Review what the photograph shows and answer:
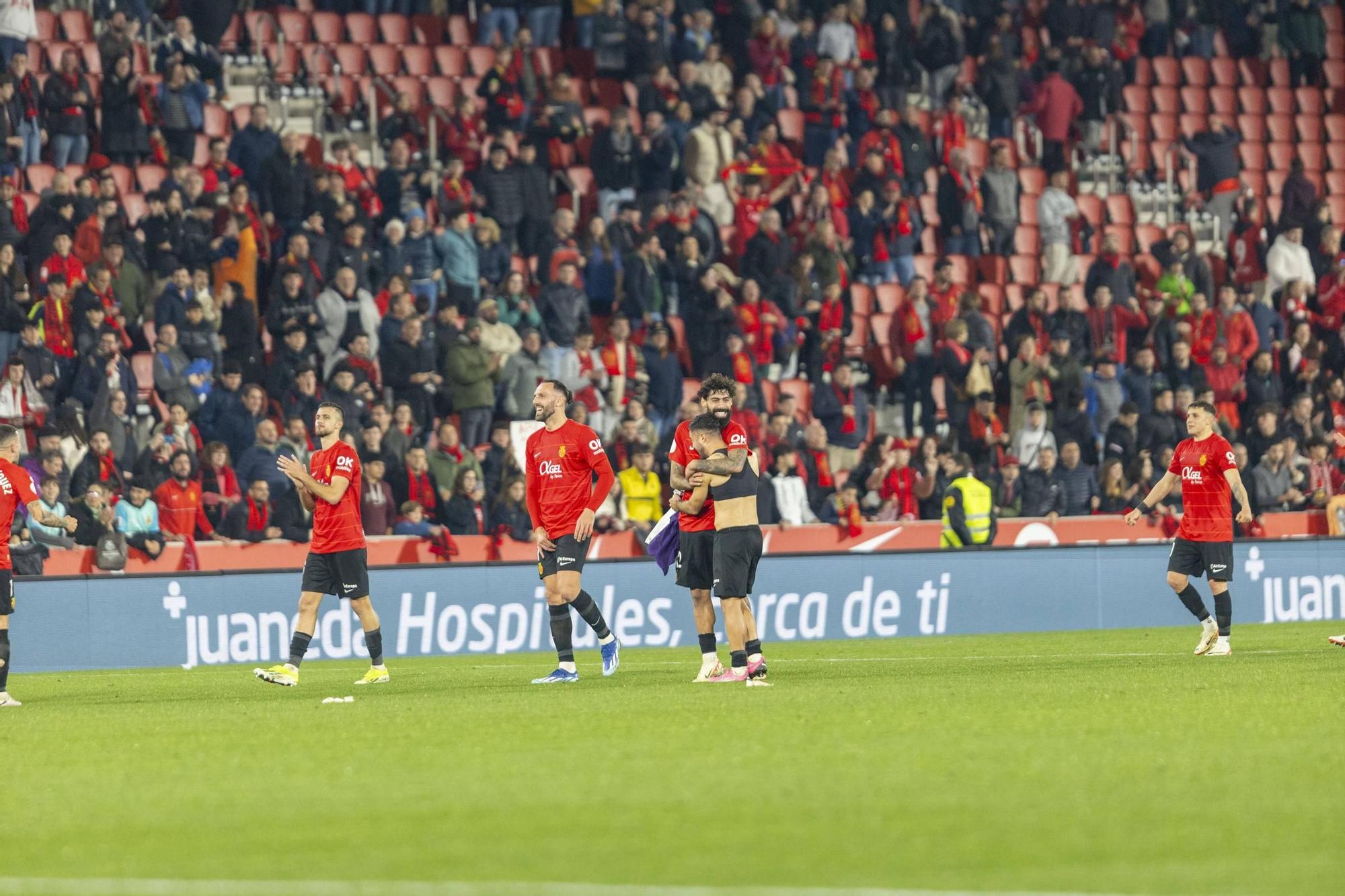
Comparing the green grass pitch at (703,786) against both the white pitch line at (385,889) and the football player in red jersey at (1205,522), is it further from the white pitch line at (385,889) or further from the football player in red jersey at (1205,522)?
the football player in red jersey at (1205,522)

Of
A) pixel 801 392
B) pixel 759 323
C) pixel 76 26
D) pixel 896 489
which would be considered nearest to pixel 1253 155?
pixel 801 392

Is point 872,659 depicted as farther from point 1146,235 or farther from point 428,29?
point 1146,235

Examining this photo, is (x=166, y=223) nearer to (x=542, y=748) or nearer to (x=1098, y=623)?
(x=1098, y=623)

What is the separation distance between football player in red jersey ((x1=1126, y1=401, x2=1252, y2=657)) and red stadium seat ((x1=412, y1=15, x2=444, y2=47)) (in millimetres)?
14193

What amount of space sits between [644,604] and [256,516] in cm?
393

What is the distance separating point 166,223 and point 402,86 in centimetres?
560

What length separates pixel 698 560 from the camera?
1491cm

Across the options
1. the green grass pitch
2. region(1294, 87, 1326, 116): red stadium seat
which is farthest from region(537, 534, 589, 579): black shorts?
region(1294, 87, 1326, 116): red stadium seat

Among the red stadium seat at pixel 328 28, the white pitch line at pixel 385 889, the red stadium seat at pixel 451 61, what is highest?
the red stadium seat at pixel 328 28

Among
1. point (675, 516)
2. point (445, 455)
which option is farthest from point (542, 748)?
A: point (445, 455)

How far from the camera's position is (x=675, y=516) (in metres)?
15.4

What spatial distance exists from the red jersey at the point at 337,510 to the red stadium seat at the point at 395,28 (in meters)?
14.3

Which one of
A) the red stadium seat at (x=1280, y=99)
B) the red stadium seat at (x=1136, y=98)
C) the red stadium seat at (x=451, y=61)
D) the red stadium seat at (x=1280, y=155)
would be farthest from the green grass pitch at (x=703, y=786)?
the red stadium seat at (x=1280, y=99)

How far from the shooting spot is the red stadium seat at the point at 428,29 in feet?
94.0
